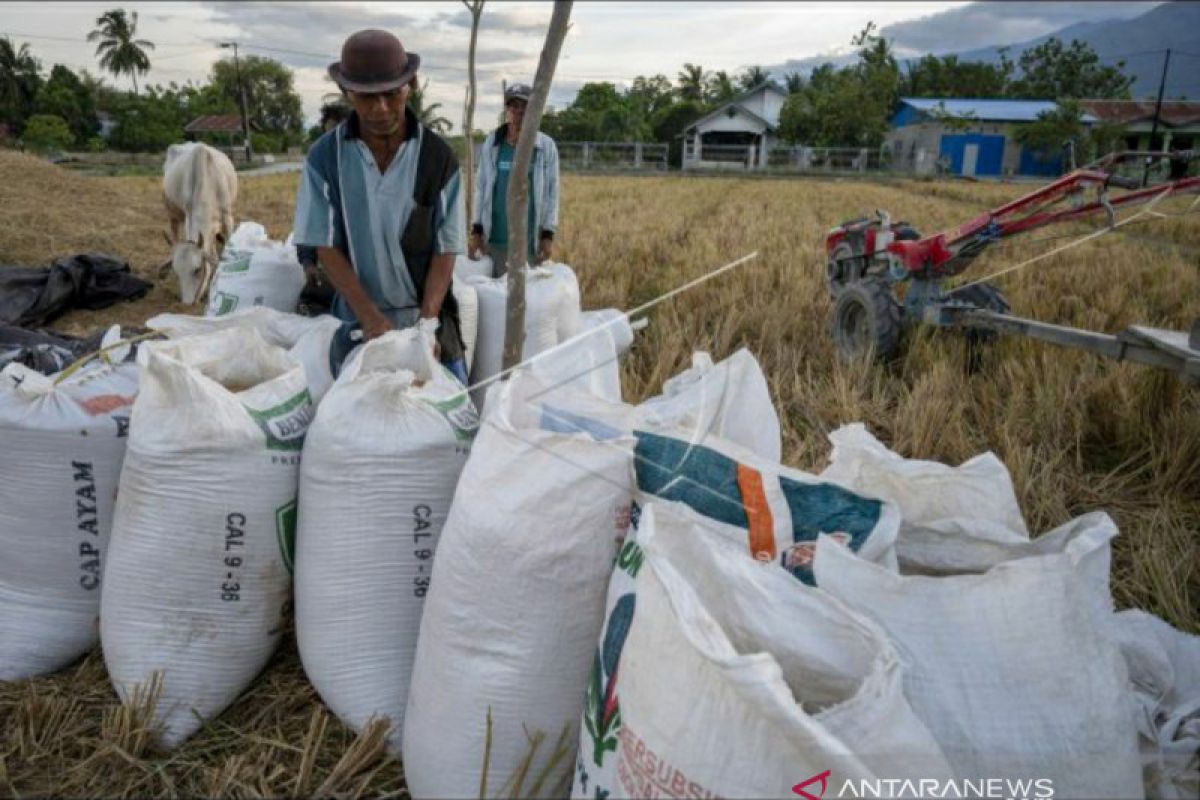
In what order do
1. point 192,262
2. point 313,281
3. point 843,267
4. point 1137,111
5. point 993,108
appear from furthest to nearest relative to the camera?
point 993,108 → point 1137,111 → point 192,262 → point 843,267 → point 313,281

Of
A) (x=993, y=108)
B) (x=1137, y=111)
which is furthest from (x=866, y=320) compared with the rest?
(x=993, y=108)

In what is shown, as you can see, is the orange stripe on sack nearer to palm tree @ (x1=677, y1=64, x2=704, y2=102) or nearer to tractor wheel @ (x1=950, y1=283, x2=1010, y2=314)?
tractor wheel @ (x1=950, y1=283, x2=1010, y2=314)

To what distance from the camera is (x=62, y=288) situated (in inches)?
220

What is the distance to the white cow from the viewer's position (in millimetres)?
6027

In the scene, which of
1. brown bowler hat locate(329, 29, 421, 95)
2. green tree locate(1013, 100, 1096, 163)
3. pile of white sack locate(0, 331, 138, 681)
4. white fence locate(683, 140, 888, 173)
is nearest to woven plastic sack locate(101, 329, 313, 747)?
pile of white sack locate(0, 331, 138, 681)

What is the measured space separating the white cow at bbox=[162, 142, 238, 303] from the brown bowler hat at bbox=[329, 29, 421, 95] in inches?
184

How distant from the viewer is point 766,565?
105 cm

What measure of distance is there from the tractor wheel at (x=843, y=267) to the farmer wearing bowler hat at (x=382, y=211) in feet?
10.8

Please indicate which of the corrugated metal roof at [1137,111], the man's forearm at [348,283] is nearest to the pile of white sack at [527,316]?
the man's forearm at [348,283]

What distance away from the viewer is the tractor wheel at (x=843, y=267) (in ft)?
16.3

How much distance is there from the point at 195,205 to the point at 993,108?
170 feet

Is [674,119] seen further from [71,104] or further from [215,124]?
[71,104]

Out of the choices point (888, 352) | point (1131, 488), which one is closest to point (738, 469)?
point (1131, 488)

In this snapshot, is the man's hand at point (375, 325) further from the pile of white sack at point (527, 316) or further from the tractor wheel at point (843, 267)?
the tractor wheel at point (843, 267)
